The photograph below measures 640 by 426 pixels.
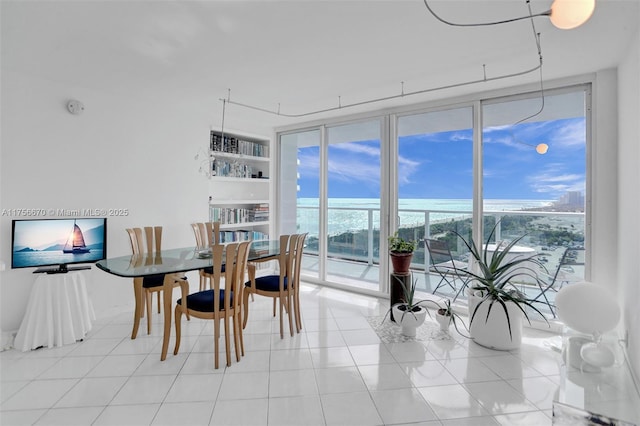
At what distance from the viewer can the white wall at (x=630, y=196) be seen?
226cm

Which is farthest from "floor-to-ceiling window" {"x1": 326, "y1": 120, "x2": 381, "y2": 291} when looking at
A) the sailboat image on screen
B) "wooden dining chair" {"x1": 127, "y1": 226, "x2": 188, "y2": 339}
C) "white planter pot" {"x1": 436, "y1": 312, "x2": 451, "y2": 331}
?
the sailboat image on screen

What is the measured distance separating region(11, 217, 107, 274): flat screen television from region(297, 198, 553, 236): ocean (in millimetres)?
2854

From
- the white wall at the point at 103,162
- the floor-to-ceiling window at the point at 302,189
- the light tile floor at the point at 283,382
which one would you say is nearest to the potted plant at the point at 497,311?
the light tile floor at the point at 283,382

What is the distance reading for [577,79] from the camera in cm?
308

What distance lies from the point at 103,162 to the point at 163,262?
166 centimetres

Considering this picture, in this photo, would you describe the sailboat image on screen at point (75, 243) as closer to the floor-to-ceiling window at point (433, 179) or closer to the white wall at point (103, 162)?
the white wall at point (103, 162)

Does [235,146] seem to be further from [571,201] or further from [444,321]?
[571,201]

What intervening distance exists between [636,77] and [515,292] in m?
1.93

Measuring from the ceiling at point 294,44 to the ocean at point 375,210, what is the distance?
134 cm

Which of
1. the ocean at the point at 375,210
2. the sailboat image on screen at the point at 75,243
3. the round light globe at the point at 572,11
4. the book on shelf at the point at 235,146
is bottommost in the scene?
the sailboat image on screen at the point at 75,243

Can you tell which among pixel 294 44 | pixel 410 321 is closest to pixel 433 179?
pixel 410 321

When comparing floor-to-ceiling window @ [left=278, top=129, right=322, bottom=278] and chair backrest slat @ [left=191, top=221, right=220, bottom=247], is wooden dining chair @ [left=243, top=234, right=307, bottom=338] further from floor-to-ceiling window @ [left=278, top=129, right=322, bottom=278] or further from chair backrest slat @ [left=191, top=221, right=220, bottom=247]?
floor-to-ceiling window @ [left=278, top=129, right=322, bottom=278]

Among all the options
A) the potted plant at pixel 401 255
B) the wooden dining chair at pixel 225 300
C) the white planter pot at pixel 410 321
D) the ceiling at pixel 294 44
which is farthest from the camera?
the potted plant at pixel 401 255

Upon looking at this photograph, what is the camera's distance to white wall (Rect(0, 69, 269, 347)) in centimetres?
295
